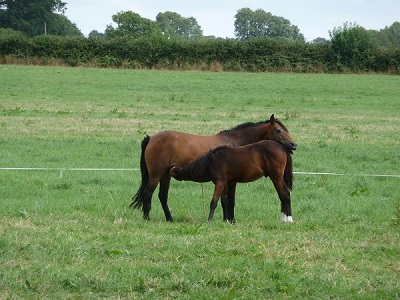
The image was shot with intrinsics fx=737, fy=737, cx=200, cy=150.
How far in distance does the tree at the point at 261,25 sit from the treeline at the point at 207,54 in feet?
258

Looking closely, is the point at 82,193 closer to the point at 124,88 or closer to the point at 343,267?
the point at 343,267

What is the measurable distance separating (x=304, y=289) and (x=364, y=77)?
4397 centimetres

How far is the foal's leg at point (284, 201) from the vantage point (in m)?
11.4

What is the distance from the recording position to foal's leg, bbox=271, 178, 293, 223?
11.4 metres

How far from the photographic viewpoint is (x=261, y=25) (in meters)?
140

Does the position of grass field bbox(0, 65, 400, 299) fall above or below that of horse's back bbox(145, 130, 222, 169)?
below

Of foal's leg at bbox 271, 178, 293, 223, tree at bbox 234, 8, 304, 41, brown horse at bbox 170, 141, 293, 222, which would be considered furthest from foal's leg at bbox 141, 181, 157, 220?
tree at bbox 234, 8, 304, 41

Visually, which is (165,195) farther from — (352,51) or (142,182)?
(352,51)

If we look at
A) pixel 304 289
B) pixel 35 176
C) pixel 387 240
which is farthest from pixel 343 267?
pixel 35 176

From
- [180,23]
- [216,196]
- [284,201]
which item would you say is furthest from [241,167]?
[180,23]

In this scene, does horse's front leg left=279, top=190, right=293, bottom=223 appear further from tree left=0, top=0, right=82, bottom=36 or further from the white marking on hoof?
tree left=0, top=0, right=82, bottom=36

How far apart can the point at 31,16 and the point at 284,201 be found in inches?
3426

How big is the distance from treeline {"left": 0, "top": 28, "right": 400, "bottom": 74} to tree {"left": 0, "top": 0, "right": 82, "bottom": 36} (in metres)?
37.6

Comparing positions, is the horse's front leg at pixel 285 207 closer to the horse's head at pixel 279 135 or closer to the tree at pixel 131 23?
the horse's head at pixel 279 135
